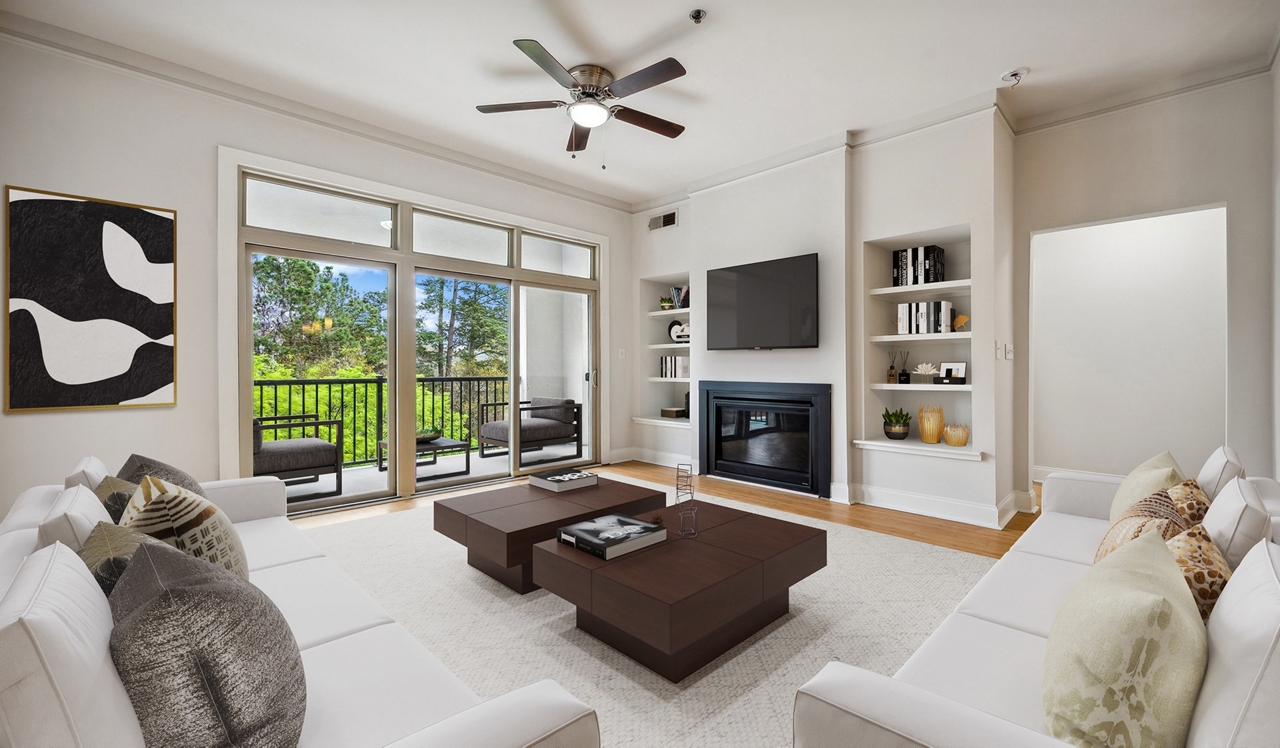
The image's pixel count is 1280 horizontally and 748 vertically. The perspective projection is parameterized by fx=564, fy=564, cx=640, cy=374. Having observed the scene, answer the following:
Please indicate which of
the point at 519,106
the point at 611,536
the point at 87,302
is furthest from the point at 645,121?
the point at 87,302

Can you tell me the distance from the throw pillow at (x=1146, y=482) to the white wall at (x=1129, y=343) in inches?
109

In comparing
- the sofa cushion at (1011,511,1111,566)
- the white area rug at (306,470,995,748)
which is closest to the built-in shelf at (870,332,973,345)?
the white area rug at (306,470,995,748)

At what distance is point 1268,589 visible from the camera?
837mm

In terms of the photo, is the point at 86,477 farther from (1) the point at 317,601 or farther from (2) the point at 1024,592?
(2) the point at 1024,592

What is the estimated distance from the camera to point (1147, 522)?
1494 millimetres

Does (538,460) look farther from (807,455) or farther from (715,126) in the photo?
(715,126)

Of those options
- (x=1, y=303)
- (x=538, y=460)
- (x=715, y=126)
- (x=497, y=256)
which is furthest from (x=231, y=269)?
(x=715, y=126)

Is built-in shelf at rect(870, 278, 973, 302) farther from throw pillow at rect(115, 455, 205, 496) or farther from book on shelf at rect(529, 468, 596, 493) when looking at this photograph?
throw pillow at rect(115, 455, 205, 496)

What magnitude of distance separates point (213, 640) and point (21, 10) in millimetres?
3972

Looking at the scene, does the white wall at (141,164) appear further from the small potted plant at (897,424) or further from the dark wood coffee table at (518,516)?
the small potted plant at (897,424)

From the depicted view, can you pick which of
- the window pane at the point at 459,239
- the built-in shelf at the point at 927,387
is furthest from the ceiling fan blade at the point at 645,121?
the built-in shelf at the point at 927,387

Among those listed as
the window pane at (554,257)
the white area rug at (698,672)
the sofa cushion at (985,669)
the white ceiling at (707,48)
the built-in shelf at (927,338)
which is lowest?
the white area rug at (698,672)

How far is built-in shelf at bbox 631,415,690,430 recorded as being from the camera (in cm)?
577

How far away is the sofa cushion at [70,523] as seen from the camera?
1.23m
